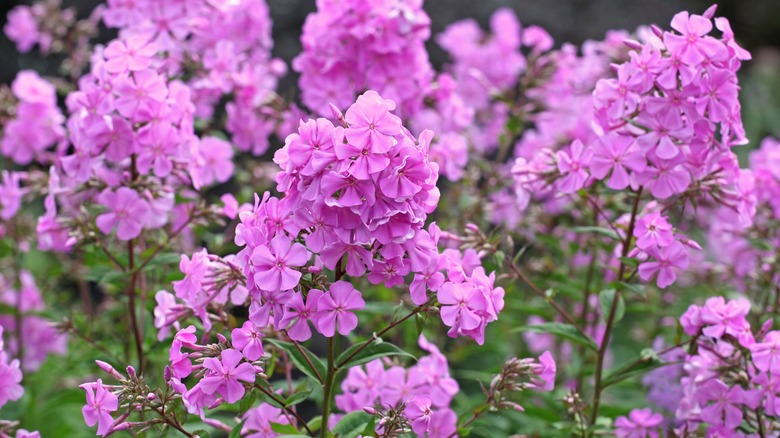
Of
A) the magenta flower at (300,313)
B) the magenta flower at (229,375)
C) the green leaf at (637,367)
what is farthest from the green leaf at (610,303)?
the magenta flower at (229,375)

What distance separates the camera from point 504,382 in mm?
1863

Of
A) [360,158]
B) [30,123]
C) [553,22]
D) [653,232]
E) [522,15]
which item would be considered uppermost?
[360,158]

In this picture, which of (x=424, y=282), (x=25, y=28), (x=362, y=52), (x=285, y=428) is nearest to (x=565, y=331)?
(x=424, y=282)

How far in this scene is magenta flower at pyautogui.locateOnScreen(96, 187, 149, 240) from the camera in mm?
2137

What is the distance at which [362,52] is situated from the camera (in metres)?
2.59

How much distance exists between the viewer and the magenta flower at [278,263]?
154cm

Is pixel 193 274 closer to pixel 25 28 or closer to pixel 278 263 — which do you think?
pixel 278 263

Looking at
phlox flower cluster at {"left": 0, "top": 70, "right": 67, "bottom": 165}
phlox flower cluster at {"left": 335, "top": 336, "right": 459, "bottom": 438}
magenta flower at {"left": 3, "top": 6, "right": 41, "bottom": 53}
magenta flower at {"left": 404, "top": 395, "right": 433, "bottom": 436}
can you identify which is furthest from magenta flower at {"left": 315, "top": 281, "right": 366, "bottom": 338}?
magenta flower at {"left": 3, "top": 6, "right": 41, "bottom": 53}

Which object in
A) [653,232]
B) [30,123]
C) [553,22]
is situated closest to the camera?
[653,232]

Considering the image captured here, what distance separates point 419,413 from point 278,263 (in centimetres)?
43

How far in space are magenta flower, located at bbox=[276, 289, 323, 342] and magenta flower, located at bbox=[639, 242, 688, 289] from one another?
2.75 ft

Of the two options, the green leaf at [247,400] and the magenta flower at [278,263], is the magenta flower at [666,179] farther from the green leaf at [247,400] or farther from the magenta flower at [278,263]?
the green leaf at [247,400]

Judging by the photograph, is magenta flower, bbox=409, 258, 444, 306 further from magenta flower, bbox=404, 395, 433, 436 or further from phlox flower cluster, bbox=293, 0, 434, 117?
phlox flower cluster, bbox=293, 0, 434, 117

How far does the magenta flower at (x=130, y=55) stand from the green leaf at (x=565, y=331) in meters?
1.19
